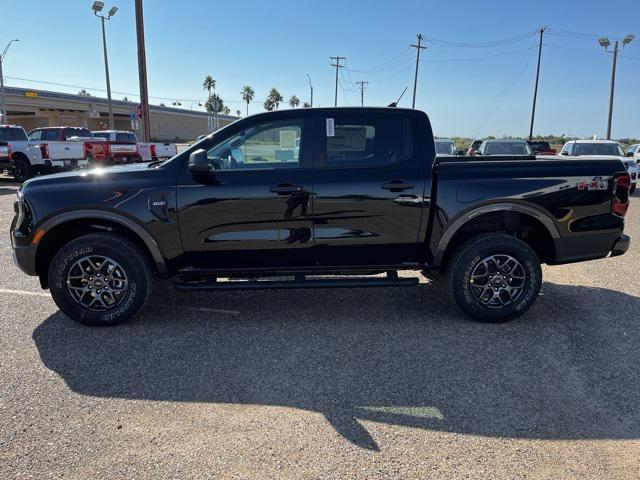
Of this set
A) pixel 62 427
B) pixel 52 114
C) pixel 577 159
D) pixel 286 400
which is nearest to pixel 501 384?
pixel 286 400

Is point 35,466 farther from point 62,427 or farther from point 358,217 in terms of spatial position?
point 358,217

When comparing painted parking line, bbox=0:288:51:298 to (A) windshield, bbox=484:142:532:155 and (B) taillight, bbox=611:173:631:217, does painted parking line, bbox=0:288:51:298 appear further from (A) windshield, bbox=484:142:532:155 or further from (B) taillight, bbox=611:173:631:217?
(A) windshield, bbox=484:142:532:155

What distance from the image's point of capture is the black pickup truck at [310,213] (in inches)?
172

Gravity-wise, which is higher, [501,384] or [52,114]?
[52,114]

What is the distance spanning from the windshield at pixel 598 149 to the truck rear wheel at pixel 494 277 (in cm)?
1338

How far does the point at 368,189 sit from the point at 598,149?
14.4 metres

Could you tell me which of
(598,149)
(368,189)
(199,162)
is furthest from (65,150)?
(598,149)

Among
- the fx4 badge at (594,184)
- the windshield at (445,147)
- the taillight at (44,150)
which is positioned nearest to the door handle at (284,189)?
the fx4 badge at (594,184)

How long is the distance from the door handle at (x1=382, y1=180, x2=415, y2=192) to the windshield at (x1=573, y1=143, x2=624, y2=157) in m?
13.9

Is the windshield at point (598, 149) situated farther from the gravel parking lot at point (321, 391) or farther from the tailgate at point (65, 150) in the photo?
the tailgate at point (65, 150)

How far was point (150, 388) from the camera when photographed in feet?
11.4

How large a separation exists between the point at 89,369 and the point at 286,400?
1.57 metres

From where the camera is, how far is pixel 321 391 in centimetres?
344

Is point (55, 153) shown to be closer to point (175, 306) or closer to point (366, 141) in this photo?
point (175, 306)
